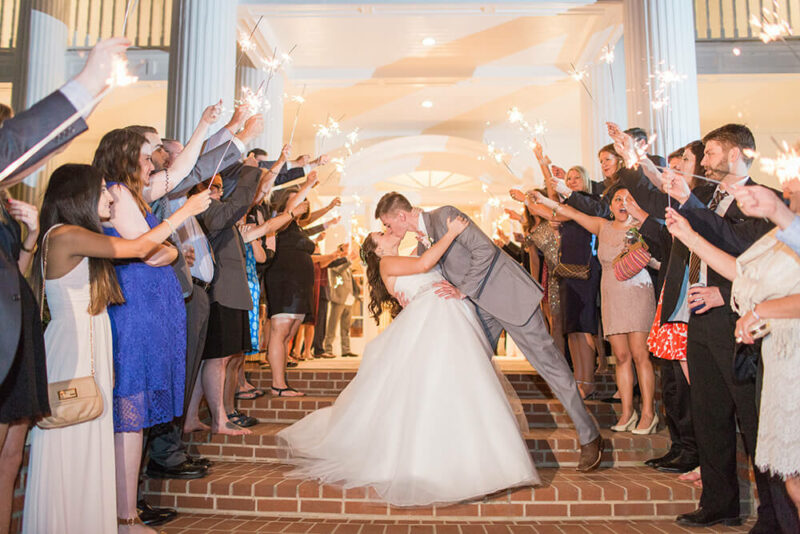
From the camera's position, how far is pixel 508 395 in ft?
11.2

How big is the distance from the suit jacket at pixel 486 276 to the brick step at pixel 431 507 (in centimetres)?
99

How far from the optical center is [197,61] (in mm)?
6500

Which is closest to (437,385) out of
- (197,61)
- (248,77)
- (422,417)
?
(422,417)

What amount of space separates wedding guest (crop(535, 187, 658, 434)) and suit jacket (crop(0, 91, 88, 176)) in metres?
3.20

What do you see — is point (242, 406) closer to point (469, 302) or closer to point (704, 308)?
point (469, 302)

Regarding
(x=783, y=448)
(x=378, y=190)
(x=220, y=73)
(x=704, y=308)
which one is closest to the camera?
(x=783, y=448)

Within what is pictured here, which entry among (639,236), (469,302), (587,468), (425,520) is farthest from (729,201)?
(425,520)

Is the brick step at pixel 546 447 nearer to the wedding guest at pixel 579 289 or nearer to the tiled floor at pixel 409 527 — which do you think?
the tiled floor at pixel 409 527

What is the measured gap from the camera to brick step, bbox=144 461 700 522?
305 centimetres

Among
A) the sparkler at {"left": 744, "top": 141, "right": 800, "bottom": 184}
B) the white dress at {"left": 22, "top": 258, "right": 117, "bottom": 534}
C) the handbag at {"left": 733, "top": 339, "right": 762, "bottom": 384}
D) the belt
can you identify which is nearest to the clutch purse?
the handbag at {"left": 733, "top": 339, "right": 762, "bottom": 384}

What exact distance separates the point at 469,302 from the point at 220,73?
452cm

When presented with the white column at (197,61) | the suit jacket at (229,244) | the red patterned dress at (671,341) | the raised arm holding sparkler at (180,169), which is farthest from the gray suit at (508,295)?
the white column at (197,61)

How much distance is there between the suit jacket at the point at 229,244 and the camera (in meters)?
3.70

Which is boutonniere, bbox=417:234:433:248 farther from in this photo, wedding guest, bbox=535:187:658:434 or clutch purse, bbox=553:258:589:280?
clutch purse, bbox=553:258:589:280
